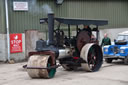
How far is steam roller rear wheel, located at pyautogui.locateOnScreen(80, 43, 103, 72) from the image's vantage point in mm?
10045

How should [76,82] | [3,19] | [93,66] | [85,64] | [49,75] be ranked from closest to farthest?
[76,82]
[49,75]
[85,64]
[93,66]
[3,19]

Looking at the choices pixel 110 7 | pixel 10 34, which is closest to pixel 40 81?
pixel 10 34

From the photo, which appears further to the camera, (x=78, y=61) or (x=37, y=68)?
(x=78, y=61)

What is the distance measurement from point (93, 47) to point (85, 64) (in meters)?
1.09

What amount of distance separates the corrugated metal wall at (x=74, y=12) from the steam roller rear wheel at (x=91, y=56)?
18.6 feet

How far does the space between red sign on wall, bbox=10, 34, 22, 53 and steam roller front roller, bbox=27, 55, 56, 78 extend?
5.93m

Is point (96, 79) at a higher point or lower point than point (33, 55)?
lower

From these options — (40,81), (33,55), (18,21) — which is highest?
(18,21)

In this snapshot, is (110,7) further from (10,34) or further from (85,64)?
(85,64)

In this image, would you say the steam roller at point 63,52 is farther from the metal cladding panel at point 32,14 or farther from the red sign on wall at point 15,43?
the metal cladding panel at point 32,14

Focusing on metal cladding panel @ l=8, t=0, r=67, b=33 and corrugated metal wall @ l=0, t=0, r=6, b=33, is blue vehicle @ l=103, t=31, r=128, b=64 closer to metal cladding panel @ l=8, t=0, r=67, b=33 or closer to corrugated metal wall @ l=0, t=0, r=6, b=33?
metal cladding panel @ l=8, t=0, r=67, b=33

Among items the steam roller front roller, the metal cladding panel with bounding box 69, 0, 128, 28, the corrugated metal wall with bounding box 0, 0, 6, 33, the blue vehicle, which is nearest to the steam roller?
the steam roller front roller

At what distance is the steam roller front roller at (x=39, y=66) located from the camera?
28.1 ft

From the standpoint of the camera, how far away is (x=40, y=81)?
27.8 feet
